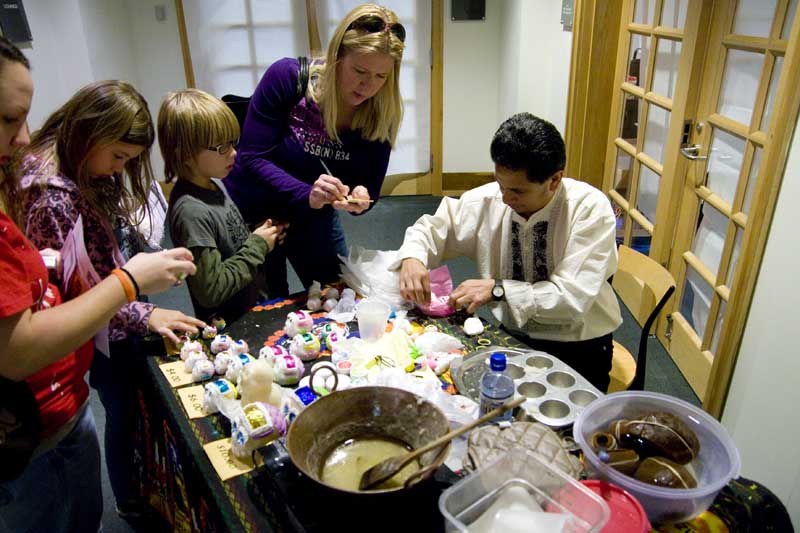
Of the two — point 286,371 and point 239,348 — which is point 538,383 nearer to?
point 286,371

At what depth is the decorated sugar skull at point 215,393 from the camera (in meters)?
1.18

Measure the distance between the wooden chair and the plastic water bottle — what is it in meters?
0.58

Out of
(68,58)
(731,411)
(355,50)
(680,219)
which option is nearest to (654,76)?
(680,219)

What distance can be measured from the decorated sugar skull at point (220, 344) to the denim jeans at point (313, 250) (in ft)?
1.75

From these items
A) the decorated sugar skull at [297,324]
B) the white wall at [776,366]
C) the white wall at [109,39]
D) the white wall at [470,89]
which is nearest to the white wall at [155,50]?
the white wall at [109,39]

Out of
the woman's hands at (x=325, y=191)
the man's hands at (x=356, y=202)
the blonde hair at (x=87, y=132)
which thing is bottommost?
the man's hands at (x=356, y=202)

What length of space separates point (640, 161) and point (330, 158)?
185cm

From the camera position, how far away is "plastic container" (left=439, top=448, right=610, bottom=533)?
33.0 inches

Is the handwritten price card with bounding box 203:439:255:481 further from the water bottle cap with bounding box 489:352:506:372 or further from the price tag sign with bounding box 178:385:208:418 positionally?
the water bottle cap with bounding box 489:352:506:372

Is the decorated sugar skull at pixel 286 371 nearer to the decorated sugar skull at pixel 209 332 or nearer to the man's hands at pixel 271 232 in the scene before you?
the decorated sugar skull at pixel 209 332

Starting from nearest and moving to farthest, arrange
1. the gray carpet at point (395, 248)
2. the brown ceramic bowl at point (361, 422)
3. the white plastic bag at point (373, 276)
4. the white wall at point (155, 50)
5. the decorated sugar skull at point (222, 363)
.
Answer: the brown ceramic bowl at point (361, 422), the decorated sugar skull at point (222, 363), the white plastic bag at point (373, 276), the gray carpet at point (395, 248), the white wall at point (155, 50)

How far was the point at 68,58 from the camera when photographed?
11.0 feet

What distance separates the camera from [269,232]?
1.71m

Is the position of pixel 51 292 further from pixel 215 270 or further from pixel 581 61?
pixel 581 61
